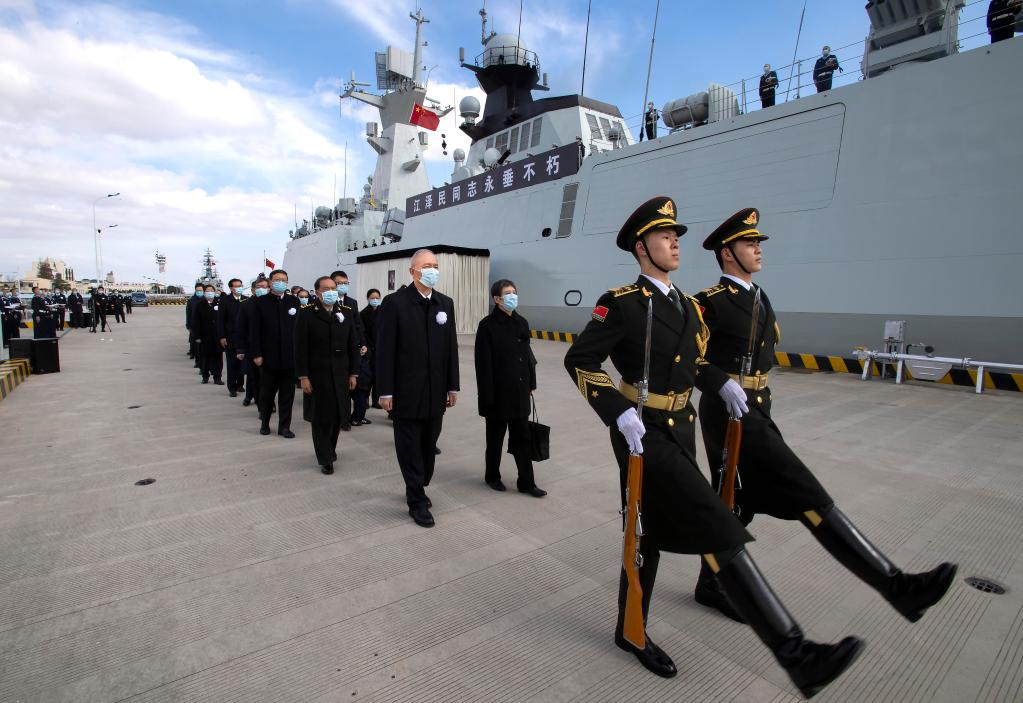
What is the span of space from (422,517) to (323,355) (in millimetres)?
2036

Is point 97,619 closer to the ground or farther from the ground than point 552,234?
closer to the ground

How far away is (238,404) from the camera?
7387 millimetres

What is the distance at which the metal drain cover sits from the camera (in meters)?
2.56

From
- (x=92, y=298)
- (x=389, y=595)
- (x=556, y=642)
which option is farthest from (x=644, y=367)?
(x=92, y=298)

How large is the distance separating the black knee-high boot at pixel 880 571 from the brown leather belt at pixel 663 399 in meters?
0.72

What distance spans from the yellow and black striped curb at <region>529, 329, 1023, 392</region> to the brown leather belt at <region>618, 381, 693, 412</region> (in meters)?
4.42

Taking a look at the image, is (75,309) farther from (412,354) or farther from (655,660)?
(655,660)

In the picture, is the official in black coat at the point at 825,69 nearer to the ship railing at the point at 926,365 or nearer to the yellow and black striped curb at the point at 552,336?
the ship railing at the point at 926,365

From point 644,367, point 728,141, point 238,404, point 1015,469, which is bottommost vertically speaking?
point 238,404

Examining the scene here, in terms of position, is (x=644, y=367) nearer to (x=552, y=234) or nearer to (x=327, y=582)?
(x=327, y=582)

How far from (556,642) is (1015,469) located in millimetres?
4540

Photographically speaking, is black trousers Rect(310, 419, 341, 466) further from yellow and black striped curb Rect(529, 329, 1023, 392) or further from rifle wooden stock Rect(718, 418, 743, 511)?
rifle wooden stock Rect(718, 418, 743, 511)

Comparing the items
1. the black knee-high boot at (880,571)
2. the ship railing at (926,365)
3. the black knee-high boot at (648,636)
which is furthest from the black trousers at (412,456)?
the ship railing at (926,365)

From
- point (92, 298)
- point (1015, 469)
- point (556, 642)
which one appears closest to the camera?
point (556, 642)
